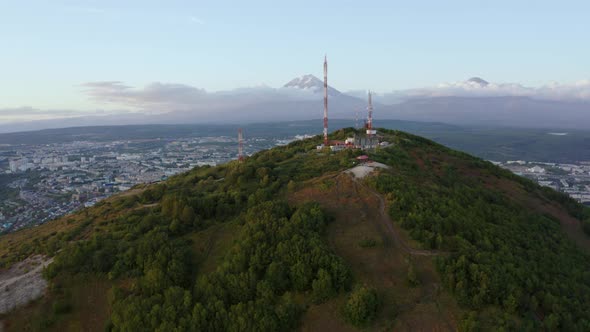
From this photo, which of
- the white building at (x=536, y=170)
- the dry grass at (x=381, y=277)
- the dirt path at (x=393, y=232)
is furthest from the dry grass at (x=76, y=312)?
the white building at (x=536, y=170)

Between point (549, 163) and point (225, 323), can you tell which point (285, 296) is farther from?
point (549, 163)

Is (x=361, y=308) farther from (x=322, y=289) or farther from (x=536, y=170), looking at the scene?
(x=536, y=170)

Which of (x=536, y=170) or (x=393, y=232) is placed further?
(x=536, y=170)

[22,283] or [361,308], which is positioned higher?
[361,308]

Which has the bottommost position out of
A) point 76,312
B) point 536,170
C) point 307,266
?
point 536,170

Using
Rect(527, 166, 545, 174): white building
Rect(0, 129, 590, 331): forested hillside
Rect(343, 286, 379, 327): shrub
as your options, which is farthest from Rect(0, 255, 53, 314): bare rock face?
Rect(527, 166, 545, 174): white building

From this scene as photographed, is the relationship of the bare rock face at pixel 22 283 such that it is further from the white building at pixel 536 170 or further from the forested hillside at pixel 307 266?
the white building at pixel 536 170

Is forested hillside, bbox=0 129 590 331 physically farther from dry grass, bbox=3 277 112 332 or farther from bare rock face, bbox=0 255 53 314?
bare rock face, bbox=0 255 53 314

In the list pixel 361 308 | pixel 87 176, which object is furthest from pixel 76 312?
pixel 87 176

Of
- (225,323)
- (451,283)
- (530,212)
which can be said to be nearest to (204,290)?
(225,323)
